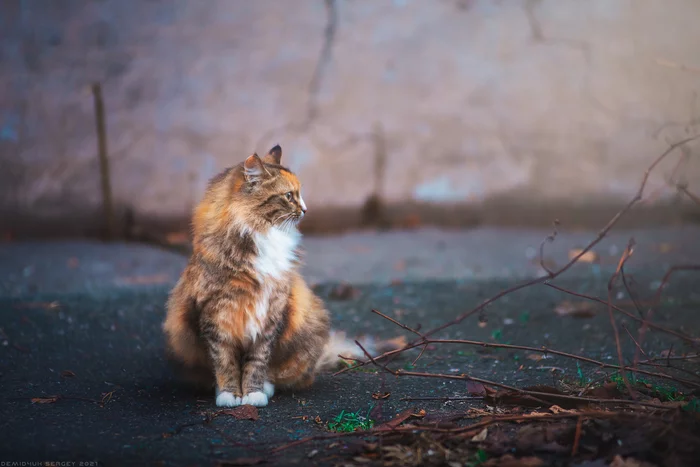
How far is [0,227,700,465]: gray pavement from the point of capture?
262 centimetres

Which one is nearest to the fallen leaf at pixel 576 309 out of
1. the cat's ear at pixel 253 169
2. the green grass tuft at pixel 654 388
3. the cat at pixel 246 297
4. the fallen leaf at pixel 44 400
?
the green grass tuft at pixel 654 388

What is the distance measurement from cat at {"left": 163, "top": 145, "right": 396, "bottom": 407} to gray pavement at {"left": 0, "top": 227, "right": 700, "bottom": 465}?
0.47 feet

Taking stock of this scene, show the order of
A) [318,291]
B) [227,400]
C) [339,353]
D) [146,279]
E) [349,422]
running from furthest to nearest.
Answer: [146,279], [318,291], [339,353], [227,400], [349,422]

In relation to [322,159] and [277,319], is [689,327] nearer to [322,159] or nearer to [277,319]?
[277,319]

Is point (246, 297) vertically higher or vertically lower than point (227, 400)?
higher

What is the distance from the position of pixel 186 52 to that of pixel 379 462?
5.10m

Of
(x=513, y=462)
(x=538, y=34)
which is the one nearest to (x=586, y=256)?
(x=538, y=34)

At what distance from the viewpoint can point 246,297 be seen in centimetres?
298

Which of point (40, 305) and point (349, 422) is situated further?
point (40, 305)

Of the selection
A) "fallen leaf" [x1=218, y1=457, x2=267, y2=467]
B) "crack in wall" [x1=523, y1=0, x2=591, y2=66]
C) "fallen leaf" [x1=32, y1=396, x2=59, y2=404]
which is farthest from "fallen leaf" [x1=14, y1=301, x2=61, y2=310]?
"crack in wall" [x1=523, y1=0, x2=591, y2=66]

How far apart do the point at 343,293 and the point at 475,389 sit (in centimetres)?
203

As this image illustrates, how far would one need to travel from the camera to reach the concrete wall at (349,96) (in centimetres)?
630

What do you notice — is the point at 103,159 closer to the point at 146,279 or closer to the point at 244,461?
the point at 146,279

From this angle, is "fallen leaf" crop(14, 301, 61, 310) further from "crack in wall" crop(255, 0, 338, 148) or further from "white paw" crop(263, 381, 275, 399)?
"crack in wall" crop(255, 0, 338, 148)
